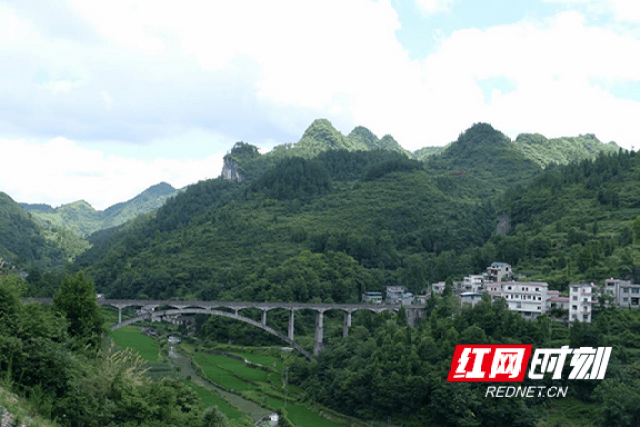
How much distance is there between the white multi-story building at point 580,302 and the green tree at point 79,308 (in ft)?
107

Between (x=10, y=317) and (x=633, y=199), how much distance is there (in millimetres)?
66397

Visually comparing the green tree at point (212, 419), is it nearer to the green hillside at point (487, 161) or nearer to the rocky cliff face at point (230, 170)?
the green hillside at point (487, 161)

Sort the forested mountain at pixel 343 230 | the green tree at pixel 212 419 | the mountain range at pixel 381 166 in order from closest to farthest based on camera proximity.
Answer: the green tree at pixel 212 419
the forested mountain at pixel 343 230
the mountain range at pixel 381 166

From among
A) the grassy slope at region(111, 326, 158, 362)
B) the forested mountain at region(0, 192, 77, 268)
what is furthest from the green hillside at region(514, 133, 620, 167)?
the forested mountain at region(0, 192, 77, 268)

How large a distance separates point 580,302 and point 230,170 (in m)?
95.8

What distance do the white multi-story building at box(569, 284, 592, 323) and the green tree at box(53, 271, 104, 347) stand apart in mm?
32612

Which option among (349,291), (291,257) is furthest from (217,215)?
(349,291)

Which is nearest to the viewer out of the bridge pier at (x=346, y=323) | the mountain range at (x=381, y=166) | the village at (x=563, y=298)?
the village at (x=563, y=298)

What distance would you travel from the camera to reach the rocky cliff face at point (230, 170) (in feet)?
410

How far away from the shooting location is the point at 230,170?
127 metres

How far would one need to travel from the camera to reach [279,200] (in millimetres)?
97750

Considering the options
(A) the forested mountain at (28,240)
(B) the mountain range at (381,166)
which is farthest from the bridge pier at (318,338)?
(A) the forested mountain at (28,240)

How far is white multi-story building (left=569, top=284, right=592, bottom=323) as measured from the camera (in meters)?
39.9
